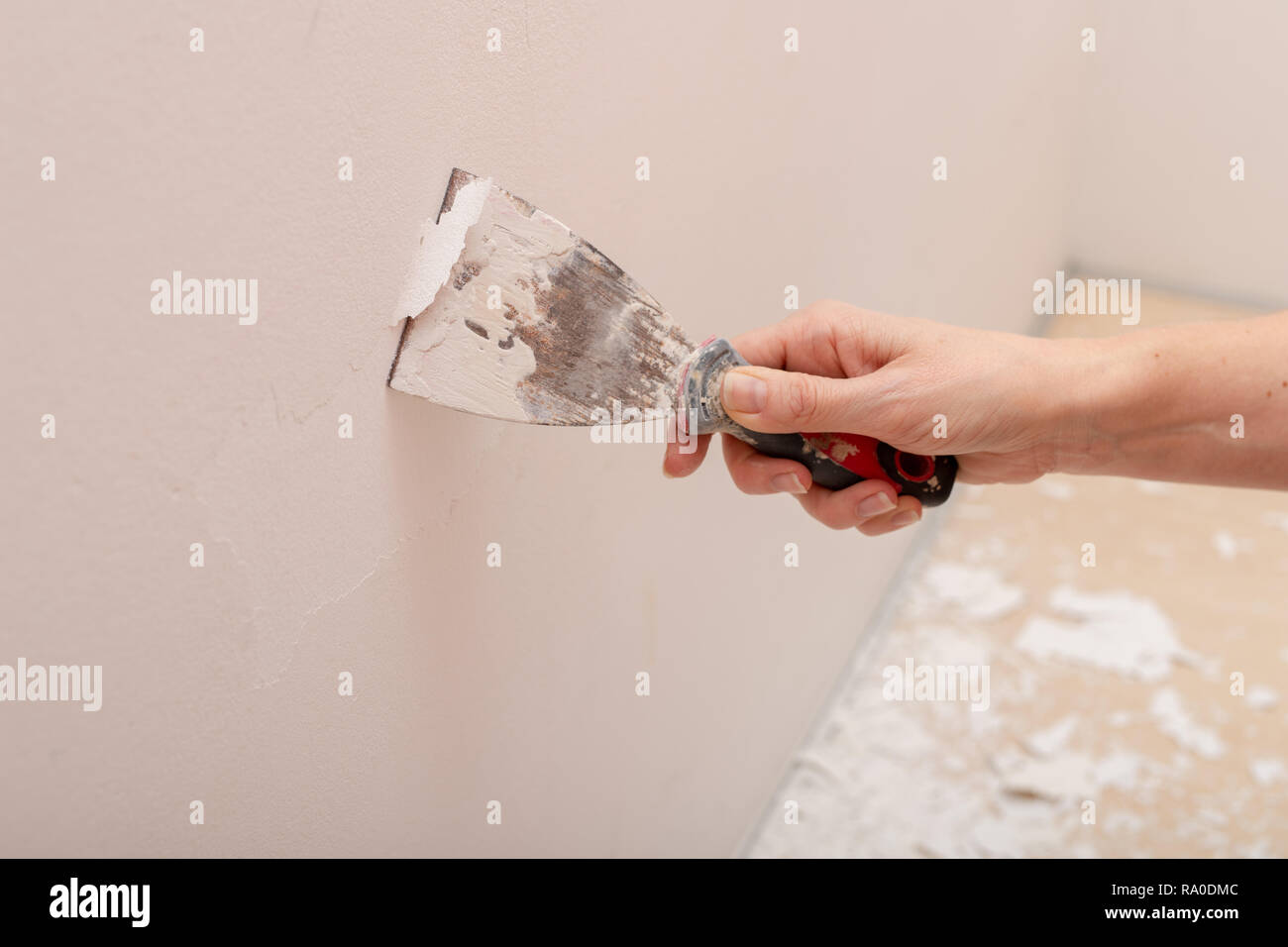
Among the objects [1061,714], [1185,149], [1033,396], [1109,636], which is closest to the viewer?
[1033,396]

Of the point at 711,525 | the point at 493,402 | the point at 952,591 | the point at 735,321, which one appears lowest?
the point at 952,591

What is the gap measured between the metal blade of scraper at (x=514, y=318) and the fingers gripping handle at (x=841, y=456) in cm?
10

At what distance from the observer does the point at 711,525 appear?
4.58 feet

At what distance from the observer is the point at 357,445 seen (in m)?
→ 0.79

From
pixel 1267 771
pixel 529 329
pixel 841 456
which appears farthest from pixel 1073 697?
pixel 529 329

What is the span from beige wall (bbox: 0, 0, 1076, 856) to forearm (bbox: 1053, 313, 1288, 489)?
1.34 ft

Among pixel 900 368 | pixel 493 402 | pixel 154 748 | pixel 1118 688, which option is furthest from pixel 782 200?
pixel 1118 688

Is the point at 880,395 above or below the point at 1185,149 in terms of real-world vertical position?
below

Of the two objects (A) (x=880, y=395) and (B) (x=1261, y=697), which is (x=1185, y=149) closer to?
(B) (x=1261, y=697)

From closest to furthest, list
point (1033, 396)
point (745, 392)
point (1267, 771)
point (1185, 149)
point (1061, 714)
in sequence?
point (745, 392), point (1033, 396), point (1267, 771), point (1061, 714), point (1185, 149)

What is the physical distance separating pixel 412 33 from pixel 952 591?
5.42ft

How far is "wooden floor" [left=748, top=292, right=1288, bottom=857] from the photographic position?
170 cm

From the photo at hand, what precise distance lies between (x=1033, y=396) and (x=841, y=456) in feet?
0.67
